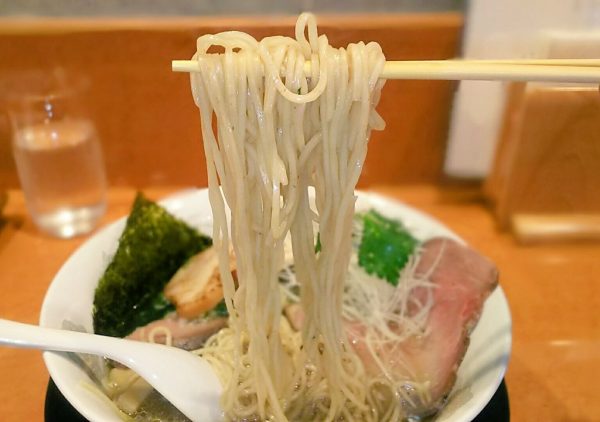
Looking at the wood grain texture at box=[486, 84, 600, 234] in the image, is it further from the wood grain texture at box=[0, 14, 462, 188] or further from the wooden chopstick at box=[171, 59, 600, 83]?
the wooden chopstick at box=[171, 59, 600, 83]

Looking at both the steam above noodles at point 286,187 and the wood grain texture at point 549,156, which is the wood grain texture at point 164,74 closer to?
the wood grain texture at point 549,156

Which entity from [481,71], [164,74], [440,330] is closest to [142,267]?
[164,74]

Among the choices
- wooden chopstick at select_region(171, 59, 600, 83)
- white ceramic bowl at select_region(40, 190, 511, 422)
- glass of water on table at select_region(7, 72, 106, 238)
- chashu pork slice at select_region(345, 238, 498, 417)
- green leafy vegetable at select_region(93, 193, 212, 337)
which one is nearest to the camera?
wooden chopstick at select_region(171, 59, 600, 83)

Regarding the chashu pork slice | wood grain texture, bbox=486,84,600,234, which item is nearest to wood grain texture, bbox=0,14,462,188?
→ wood grain texture, bbox=486,84,600,234

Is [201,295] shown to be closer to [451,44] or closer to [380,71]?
[380,71]

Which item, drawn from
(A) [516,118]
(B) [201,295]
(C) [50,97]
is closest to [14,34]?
(C) [50,97]

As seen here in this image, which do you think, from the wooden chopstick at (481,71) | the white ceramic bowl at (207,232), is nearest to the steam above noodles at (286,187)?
the wooden chopstick at (481,71)

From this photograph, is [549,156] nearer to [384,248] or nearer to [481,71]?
[384,248]

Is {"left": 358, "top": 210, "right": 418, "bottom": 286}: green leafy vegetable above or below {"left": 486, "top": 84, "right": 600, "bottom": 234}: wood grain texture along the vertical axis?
below
